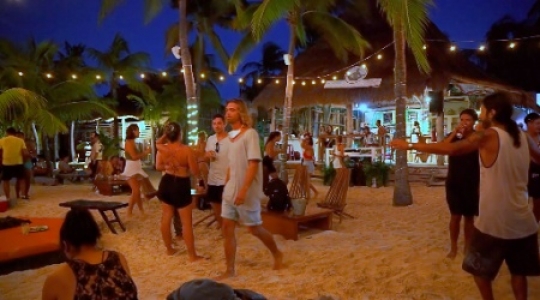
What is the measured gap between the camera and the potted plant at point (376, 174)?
1366 cm

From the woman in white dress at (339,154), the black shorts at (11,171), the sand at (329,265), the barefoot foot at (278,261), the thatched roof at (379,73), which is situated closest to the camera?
the sand at (329,265)

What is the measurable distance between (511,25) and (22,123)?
26.7m

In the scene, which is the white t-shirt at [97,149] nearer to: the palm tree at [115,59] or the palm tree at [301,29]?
the palm tree at [301,29]

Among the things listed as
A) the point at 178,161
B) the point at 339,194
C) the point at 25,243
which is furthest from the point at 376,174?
the point at 25,243

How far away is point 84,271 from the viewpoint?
2.22 meters

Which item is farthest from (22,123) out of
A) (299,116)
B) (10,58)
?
(299,116)

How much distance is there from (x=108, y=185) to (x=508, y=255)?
406 inches

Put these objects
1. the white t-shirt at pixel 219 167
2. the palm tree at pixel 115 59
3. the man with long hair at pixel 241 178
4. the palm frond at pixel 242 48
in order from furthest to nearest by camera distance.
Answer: the palm tree at pixel 115 59, the palm frond at pixel 242 48, the white t-shirt at pixel 219 167, the man with long hair at pixel 241 178

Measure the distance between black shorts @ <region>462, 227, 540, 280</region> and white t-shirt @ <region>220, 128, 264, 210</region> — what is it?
208 centimetres

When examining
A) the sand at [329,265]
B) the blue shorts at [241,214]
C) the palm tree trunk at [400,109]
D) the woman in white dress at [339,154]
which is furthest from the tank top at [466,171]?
the woman in white dress at [339,154]

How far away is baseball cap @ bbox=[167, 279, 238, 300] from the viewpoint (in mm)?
2910

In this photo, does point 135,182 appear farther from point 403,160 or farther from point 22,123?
point 22,123

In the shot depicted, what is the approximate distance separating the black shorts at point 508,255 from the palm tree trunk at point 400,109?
21.4ft

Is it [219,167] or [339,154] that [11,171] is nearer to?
[219,167]
